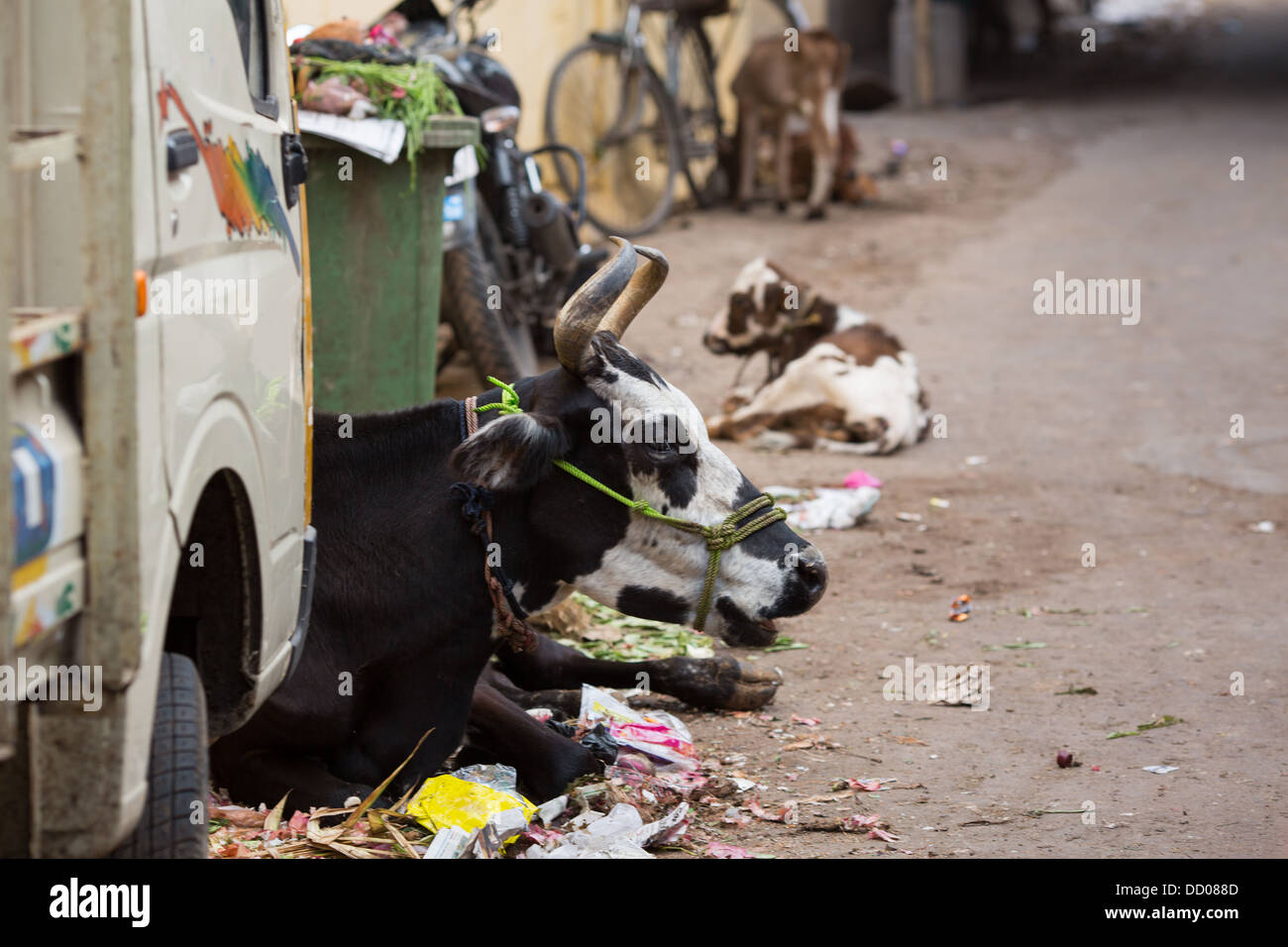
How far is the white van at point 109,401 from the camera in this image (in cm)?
203

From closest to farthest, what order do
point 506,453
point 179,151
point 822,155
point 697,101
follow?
point 179,151 → point 506,453 → point 822,155 → point 697,101

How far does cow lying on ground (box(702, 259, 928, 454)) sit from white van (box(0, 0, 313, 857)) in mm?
5366

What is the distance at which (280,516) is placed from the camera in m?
3.03

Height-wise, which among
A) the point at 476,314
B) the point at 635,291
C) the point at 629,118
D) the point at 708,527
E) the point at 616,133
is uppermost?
the point at 629,118

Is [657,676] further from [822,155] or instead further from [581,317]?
[822,155]

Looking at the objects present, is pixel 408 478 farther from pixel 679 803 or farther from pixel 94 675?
pixel 94 675

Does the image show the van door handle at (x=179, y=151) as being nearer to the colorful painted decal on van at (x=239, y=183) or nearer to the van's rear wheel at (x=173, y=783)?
the colorful painted decal on van at (x=239, y=183)

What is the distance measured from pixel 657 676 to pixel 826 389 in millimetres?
3516

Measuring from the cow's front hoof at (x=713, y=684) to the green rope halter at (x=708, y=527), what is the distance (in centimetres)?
96

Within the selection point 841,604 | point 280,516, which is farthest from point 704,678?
point 280,516

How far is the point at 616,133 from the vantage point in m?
12.1

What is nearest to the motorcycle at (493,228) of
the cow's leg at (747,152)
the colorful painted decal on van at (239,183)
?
the colorful painted decal on van at (239,183)

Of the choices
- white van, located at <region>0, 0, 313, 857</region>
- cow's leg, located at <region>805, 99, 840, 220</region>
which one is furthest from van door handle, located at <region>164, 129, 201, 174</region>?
cow's leg, located at <region>805, 99, 840, 220</region>

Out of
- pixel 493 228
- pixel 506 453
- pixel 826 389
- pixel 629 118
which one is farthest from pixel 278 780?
pixel 629 118
